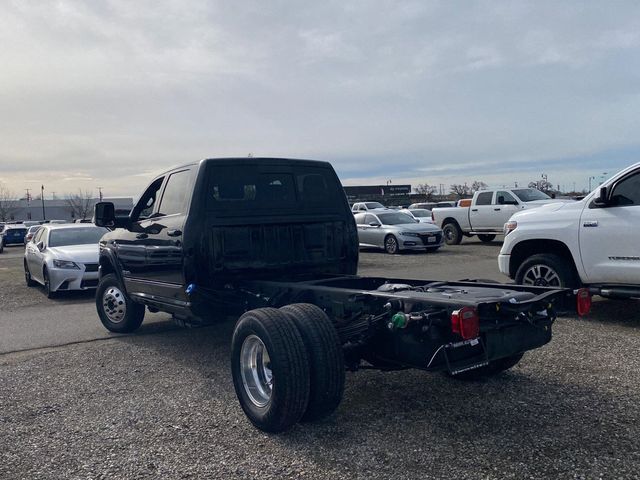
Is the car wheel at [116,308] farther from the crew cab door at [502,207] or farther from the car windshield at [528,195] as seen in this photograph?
the car windshield at [528,195]

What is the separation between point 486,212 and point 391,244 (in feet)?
12.2

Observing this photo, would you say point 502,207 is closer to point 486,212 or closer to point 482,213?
point 486,212

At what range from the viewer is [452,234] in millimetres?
21688

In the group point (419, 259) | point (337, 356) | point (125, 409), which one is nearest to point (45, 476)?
point (125, 409)

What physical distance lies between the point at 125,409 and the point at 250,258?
1860 millimetres

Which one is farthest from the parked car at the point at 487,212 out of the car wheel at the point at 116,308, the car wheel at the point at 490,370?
the car wheel at the point at 490,370

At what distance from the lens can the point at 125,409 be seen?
15.5 ft

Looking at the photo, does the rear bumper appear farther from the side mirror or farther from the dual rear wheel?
the dual rear wheel

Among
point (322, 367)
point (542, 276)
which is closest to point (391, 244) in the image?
point (542, 276)

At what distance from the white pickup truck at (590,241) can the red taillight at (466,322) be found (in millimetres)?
3942

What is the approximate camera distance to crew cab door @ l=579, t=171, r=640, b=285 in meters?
6.83

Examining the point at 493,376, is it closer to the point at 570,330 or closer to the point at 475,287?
the point at 475,287

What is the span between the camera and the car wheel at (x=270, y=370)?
389cm

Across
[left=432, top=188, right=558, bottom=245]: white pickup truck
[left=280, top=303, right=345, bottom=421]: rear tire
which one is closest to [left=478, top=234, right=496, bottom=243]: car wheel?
[left=432, top=188, right=558, bottom=245]: white pickup truck
